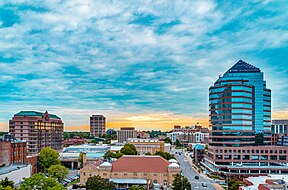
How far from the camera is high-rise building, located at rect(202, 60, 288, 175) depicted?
83938 mm

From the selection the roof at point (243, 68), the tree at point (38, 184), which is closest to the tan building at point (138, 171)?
the tree at point (38, 184)

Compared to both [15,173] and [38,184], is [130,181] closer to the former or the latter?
[15,173]

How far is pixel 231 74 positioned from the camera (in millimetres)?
97125

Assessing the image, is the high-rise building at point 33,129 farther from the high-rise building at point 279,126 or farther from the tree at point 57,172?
the high-rise building at point 279,126

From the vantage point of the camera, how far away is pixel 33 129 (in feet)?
370

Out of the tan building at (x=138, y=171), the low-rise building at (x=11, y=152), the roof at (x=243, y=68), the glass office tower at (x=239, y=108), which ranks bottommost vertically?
Answer: the tan building at (x=138, y=171)

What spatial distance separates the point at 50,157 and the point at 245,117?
2137 inches

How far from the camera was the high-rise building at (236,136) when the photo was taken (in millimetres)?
83938

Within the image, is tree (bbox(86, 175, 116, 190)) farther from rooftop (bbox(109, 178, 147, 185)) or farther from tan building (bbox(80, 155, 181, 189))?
tan building (bbox(80, 155, 181, 189))

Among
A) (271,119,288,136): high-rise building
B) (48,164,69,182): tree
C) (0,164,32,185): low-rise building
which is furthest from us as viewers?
(271,119,288,136): high-rise building

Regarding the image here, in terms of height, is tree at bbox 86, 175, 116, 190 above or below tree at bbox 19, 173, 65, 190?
below

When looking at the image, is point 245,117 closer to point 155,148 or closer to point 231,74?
point 231,74

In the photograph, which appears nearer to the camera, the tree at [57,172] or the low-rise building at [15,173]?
the low-rise building at [15,173]

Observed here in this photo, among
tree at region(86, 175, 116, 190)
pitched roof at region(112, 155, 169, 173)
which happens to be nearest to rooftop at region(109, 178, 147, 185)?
pitched roof at region(112, 155, 169, 173)
